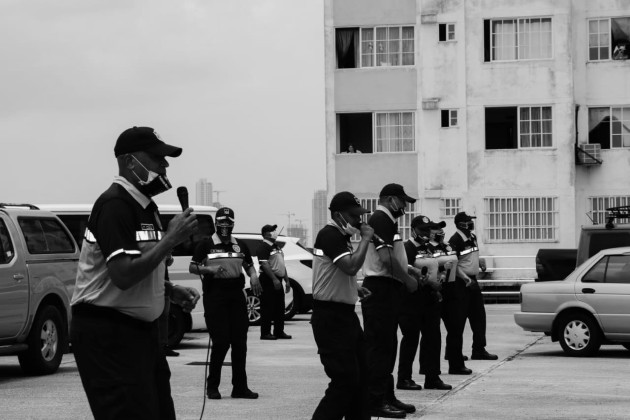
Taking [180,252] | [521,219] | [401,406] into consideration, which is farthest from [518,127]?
[401,406]

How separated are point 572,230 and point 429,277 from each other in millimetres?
28790

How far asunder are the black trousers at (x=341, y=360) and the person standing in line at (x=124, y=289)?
2.88 m

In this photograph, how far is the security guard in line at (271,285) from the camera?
22.6 m

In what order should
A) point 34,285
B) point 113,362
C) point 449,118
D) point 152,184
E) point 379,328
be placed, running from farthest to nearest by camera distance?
1. point 449,118
2. point 34,285
3. point 379,328
4. point 152,184
5. point 113,362

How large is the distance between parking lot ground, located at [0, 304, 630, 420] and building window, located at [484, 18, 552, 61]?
23.1 metres

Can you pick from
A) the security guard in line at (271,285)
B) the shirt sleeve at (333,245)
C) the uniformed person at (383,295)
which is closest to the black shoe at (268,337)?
the security guard in line at (271,285)

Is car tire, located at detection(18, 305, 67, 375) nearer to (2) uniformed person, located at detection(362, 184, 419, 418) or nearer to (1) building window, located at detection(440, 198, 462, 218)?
(2) uniformed person, located at detection(362, 184, 419, 418)

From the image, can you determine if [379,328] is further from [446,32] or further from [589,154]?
[446,32]

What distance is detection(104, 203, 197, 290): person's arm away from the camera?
6.07 m

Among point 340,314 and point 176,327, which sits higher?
point 340,314

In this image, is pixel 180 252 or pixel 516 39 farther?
pixel 516 39

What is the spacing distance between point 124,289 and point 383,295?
554 cm

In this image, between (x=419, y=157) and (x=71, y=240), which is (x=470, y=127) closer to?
(x=419, y=157)

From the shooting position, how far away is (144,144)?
21.5ft
